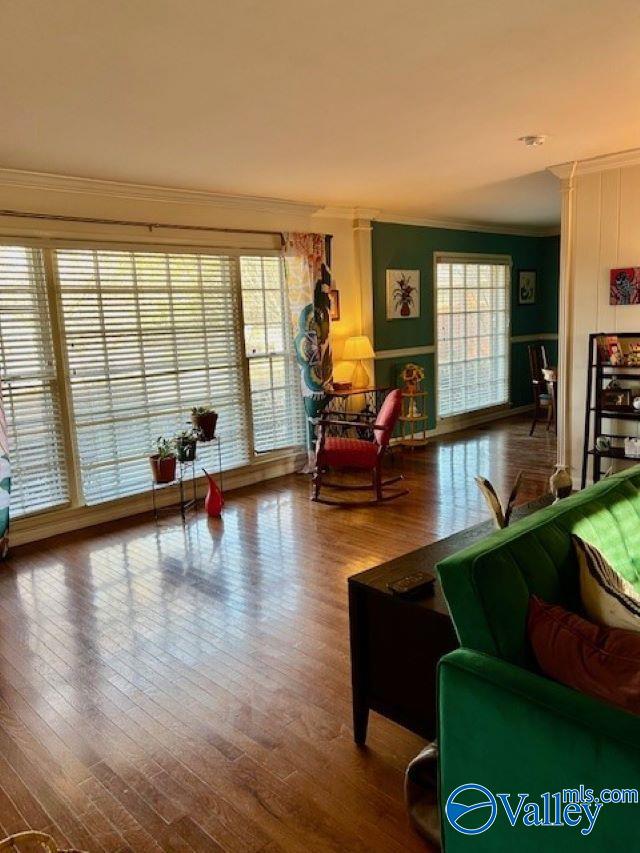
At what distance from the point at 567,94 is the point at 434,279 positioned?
427 cm

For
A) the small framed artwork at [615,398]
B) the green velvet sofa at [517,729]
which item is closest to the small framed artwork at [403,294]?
the small framed artwork at [615,398]

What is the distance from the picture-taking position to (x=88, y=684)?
2633mm

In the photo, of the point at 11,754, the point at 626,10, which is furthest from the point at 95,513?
the point at 626,10

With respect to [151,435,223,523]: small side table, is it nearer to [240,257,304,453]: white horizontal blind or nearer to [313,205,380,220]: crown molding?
[240,257,304,453]: white horizontal blind

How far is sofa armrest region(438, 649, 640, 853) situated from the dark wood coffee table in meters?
0.39

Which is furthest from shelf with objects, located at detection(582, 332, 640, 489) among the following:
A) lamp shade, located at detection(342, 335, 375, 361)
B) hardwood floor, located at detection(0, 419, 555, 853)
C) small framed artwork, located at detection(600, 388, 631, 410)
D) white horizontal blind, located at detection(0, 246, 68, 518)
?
white horizontal blind, located at detection(0, 246, 68, 518)

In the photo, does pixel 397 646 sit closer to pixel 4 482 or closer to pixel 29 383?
pixel 4 482

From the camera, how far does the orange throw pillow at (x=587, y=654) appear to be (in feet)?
4.28

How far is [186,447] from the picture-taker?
480cm

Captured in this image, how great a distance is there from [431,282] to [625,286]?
3.00m

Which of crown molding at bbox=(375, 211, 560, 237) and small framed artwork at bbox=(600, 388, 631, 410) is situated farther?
crown molding at bbox=(375, 211, 560, 237)

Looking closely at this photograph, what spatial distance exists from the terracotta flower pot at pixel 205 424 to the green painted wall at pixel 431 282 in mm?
2392

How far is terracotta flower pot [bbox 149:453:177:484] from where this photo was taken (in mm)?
4715

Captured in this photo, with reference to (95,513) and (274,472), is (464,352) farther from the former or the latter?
(95,513)
